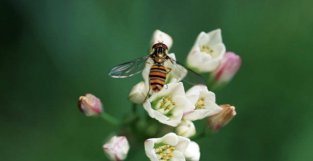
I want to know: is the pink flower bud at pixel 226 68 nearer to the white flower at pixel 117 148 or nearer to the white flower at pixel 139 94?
the white flower at pixel 139 94

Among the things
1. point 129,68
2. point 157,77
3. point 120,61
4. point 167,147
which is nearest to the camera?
point 157,77

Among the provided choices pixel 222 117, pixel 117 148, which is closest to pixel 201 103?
pixel 222 117

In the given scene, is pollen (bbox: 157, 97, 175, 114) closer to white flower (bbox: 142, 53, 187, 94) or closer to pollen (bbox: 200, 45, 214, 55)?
white flower (bbox: 142, 53, 187, 94)

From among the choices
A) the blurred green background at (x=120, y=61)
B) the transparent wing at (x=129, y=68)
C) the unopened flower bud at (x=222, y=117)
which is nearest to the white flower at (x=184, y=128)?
the unopened flower bud at (x=222, y=117)

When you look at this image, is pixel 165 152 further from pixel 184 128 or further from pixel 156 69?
pixel 156 69

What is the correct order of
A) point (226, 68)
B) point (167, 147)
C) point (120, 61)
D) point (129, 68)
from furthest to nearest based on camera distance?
point (120, 61) < point (226, 68) < point (129, 68) < point (167, 147)
